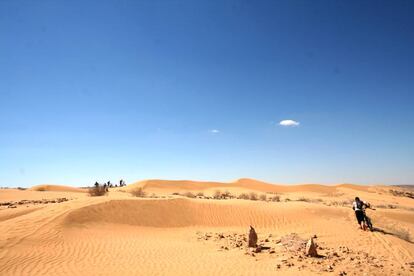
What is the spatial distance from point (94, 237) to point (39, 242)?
2.08 m

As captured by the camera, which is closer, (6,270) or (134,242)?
(6,270)

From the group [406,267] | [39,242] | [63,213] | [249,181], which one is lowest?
[406,267]

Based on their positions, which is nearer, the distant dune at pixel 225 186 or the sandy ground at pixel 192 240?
the sandy ground at pixel 192 240

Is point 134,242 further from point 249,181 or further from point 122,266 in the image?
point 249,181

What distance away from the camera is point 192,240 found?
1436 centimetres

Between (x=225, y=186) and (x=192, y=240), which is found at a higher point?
(x=225, y=186)

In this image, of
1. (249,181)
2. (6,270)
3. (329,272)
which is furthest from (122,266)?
(249,181)

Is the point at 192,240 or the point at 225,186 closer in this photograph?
the point at 192,240

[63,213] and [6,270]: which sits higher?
[63,213]

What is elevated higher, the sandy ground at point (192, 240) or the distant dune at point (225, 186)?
the distant dune at point (225, 186)

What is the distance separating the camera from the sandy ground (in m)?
9.71

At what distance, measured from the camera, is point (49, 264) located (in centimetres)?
983

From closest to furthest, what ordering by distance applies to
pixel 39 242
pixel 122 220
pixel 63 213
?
pixel 39 242 → pixel 63 213 → pixel 122 220

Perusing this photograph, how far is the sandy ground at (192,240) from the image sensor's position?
9.71 m
